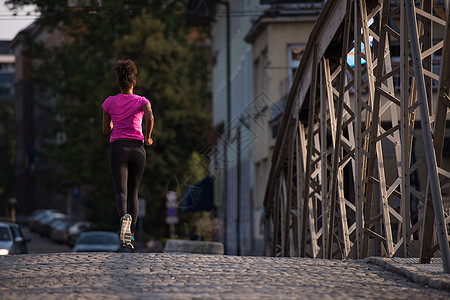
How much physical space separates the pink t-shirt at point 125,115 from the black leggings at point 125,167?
7 cm

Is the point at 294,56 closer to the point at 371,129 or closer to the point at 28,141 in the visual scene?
the point at 371,129

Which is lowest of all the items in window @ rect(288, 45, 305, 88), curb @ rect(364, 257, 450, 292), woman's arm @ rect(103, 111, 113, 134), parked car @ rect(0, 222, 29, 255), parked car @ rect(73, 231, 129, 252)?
parked car @ rect(73, 231, 129, 252)

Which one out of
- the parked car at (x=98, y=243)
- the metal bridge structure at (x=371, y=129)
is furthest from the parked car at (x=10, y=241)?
the metal bridge structure at (x=371, y=129)

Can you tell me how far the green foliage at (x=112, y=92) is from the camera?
52.9 metres

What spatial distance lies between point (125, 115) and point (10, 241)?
58.5ft

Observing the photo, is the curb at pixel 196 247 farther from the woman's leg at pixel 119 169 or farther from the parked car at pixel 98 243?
the parked car at pixel 98 243

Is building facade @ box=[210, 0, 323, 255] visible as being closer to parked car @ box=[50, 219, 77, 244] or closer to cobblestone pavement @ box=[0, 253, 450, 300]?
parked car @ box=[50, 219, 77, 244]

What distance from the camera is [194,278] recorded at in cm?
905

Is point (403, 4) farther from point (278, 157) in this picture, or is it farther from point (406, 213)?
point (278, 157)

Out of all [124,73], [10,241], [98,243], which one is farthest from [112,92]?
[124,73]

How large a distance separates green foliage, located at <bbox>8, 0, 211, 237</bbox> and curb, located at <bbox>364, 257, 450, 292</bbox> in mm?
41671

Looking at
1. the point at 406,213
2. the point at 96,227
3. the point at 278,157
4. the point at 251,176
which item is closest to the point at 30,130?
the point at 96,227

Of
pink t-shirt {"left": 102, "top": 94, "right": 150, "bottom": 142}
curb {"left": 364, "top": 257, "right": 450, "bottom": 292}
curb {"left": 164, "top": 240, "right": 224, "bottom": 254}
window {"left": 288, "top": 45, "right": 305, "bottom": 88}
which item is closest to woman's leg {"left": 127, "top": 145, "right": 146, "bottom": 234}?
pink t-shirt {"left": 102, "top": 94, "right": 150, "bottom": 142}

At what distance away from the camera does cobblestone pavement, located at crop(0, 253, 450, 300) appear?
26.2 feet
